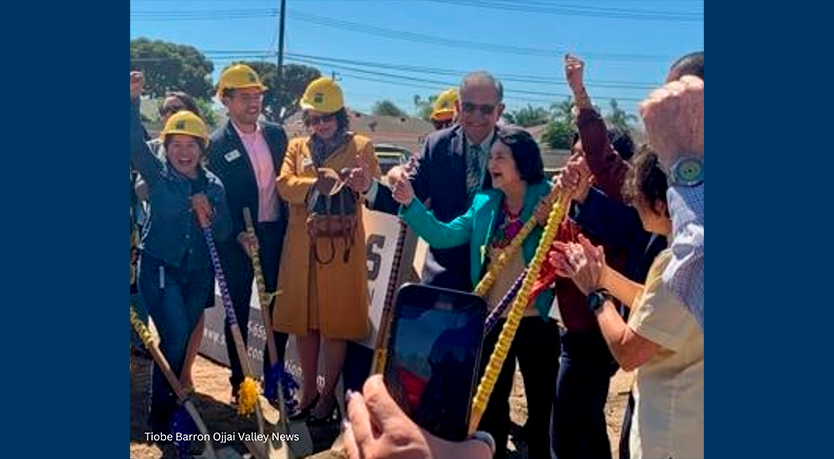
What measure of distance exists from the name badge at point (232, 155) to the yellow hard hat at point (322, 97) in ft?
1.54

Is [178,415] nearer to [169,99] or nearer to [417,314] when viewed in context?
[169,99]

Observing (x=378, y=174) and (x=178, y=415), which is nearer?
(x=178, y=415)

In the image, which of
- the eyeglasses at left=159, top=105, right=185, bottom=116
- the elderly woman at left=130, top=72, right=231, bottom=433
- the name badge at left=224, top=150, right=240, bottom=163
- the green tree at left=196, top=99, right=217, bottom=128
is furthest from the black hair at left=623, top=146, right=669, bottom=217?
the green tree at left=196, top=99, right=217, bottom=128

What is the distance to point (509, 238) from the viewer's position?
133 inches

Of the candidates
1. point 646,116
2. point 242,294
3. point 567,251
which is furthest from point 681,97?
point 242,294

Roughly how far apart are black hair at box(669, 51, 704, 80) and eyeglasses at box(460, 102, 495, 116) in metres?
1.38

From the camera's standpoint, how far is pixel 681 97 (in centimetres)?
177

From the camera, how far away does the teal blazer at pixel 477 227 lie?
3367 mm

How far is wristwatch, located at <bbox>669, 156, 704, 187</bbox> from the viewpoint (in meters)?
1.71

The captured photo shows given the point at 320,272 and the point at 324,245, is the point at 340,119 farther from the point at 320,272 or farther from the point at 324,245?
the point at 320,272

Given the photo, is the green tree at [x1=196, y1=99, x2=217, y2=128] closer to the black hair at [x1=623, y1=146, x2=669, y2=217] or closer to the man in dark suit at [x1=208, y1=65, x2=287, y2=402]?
the man in dark suit at [x1=208, y1=65, x2=287, y2=402]

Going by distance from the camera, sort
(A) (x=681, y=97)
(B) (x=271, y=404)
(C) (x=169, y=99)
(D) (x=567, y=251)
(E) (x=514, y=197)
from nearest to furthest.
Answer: (A) (x=681, y=97), (D) (x=567, y=251), (E) (x=514, y=197), (B) (x=271, y=404), (C) (x=169, y=99)

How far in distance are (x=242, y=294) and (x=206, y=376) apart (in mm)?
1007

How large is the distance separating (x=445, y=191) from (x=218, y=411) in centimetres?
194
